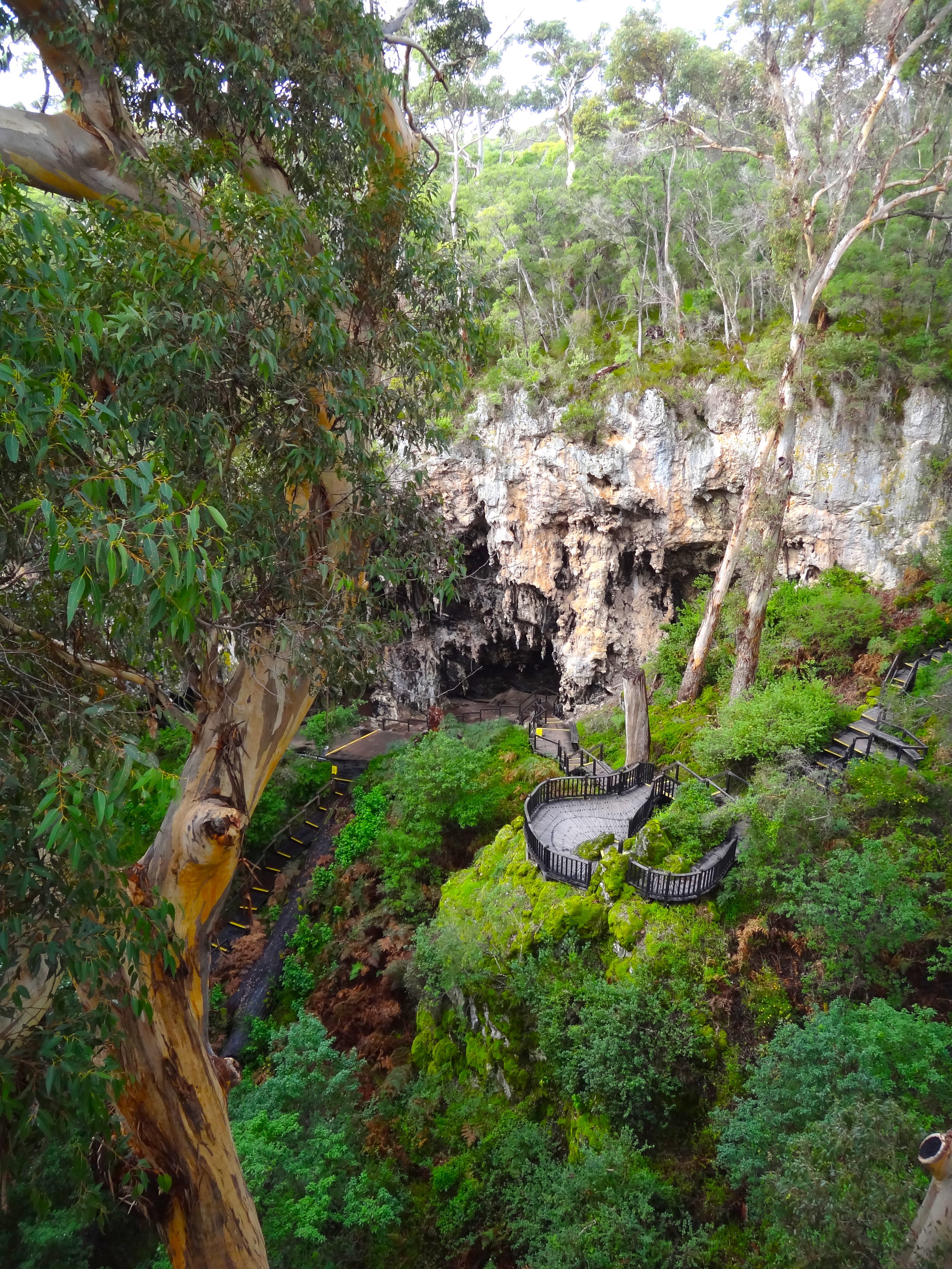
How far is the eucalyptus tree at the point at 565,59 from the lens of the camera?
26438 mm

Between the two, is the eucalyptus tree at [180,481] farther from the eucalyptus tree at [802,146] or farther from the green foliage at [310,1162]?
the eucalyptus tree at [802,146]

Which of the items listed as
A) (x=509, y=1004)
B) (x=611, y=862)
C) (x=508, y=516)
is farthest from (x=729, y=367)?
(x=509, y=1004)

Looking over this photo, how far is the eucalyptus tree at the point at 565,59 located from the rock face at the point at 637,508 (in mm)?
15418

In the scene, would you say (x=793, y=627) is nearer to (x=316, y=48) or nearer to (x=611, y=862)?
(x=611, y=862)

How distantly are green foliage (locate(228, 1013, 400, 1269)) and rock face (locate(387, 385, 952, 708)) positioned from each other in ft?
37.0

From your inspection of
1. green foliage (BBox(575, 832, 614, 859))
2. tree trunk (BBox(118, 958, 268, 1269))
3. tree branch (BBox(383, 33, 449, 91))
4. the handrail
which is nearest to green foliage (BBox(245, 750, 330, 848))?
green foliage (BBox(575, 832, 614, 859))

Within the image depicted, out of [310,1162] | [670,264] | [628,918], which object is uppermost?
[670,264]

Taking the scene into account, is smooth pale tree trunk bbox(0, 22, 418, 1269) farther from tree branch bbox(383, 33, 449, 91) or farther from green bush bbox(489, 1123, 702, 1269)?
green bush bbox(489, 1123, 702, 1269)

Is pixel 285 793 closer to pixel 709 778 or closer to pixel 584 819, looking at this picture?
pixel 584 819

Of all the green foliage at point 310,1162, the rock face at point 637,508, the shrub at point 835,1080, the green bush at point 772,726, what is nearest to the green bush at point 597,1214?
the shrub at point 835,1080

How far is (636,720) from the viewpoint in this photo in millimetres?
12070

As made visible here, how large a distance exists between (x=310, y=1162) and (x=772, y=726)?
861 centimetres

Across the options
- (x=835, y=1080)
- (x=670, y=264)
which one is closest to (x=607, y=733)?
(x=835, y=1080)

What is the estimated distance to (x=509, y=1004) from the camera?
8.39 metres
